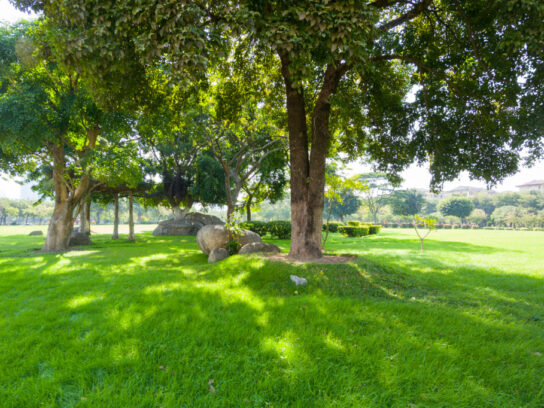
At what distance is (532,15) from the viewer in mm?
4340

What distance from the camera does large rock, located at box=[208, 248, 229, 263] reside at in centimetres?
941

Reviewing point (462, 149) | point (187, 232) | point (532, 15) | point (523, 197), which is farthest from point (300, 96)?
point (523, 197)

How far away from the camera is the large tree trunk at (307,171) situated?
7.53m

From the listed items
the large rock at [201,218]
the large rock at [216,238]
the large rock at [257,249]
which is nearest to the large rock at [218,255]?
the large rock at [216,238]

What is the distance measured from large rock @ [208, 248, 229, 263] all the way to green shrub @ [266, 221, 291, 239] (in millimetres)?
12060

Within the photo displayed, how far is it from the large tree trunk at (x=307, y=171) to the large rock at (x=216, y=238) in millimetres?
3333

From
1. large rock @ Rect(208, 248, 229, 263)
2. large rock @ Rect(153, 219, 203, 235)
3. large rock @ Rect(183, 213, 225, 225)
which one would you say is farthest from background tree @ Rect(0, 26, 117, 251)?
large rock @ Rect(183, 213, 225, 225)

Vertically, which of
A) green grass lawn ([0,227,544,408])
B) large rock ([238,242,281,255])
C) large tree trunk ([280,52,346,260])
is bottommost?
green grass lawn ([0,227,544,408])

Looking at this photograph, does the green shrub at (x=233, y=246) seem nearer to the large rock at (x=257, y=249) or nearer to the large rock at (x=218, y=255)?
the large rock at (x=218, y=255)

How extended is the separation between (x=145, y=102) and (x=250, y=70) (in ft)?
12.6

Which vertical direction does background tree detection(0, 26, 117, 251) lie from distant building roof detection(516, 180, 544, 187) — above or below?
below

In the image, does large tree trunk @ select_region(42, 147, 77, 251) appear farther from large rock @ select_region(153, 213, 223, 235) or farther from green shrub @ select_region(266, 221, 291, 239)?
green shrub @ select_region(266, 221, 291, 239)

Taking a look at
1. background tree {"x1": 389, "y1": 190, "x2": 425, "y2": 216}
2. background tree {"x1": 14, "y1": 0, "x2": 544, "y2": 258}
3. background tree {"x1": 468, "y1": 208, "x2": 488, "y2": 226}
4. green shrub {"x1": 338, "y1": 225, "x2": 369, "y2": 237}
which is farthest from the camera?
background tree {"x1": 468, "y1": 208, "x2": 488, "y2": 226}

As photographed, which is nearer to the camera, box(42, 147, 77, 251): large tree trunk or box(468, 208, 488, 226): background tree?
box(42, 147, 77, 251): large tree trunk
